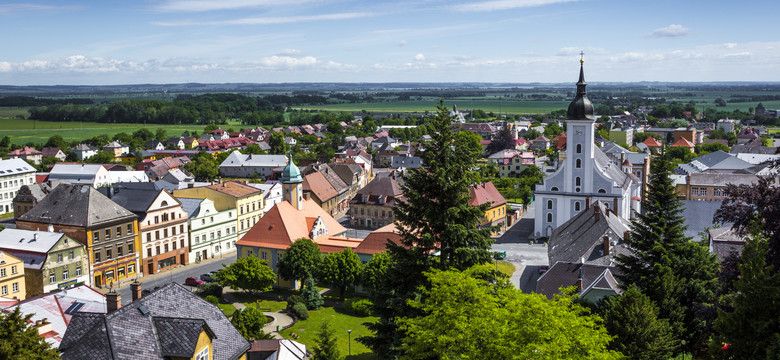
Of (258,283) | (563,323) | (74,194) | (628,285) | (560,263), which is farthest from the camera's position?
(74,194)

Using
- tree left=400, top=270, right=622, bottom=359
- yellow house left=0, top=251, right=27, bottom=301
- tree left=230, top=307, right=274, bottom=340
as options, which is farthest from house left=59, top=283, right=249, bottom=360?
yellow house left=0, top=251, right=27, bottom=301

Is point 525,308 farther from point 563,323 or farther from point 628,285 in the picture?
point 628,285

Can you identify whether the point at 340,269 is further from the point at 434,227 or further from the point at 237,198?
the point at 434,227

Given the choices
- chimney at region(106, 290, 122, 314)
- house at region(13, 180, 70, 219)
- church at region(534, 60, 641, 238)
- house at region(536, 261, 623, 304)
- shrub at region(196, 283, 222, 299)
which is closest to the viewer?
chimney at region(106, 290, 122, 314)

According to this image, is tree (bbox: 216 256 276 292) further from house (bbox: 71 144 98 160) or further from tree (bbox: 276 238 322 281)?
house (bbox: 71 144 98 160)

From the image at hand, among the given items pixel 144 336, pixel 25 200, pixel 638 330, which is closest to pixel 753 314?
pixel 638 330

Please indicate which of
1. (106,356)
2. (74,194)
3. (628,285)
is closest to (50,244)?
(74,194)
